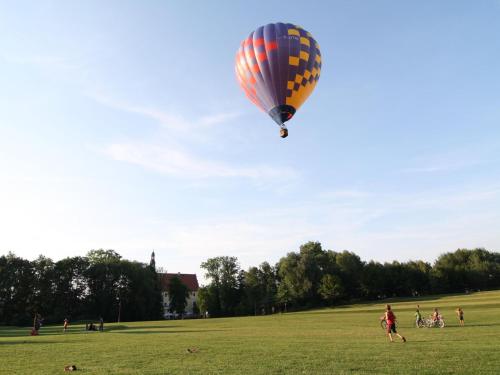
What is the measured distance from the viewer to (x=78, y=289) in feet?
321

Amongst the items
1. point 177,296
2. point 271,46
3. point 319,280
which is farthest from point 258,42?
point 177,296

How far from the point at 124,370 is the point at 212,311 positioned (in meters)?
103

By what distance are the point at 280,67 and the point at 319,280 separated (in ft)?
278

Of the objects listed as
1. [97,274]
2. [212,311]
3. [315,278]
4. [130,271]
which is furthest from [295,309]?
[97,274]

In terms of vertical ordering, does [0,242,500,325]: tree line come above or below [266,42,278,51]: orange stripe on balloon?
below

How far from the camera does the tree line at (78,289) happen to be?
89.2 m

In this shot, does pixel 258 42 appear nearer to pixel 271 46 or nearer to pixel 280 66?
pixel 271 46

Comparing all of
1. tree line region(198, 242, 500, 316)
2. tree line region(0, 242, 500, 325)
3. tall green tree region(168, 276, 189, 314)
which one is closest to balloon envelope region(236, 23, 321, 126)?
tree line region(0, 242, 500, 325)

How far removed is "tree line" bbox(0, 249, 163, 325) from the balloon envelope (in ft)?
243

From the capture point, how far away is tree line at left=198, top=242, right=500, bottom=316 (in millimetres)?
104750

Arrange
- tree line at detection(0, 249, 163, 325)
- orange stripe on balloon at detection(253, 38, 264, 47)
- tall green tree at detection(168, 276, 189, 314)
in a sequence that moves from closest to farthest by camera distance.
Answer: orange stripe on balloon at detection(253, 38, 264, 47) < tree line at detection(0, 249, 163, 325) < tall green tree at detection(168, 276, 189, 314)

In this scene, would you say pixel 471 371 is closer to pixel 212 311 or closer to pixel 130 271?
pixel 130 271

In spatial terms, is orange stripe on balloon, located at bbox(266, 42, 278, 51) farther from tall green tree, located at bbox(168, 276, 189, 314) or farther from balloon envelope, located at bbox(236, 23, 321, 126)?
tall green tree, located at bbox(168, 276, 189, 314)

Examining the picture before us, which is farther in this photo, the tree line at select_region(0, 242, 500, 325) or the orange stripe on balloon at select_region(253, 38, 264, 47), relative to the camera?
the tree line at select_region(0, 242, 500, 325)
